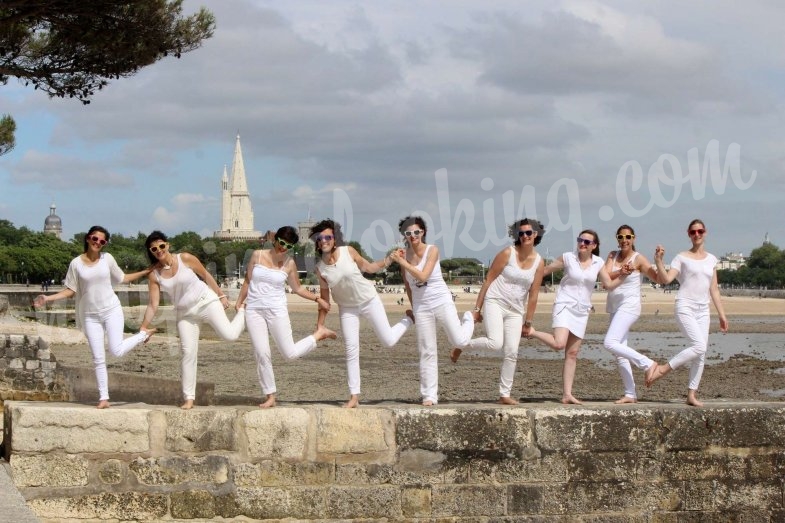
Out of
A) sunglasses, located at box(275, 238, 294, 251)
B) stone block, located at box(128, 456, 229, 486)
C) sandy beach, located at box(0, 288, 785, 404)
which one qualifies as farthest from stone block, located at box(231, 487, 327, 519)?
sandy beach, located at box(0, 288, 785, 404)

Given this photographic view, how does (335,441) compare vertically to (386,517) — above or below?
above

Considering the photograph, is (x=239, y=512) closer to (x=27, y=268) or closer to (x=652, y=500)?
(x=652, y=500)

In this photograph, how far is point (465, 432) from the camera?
277 inches

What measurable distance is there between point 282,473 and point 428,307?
5.49 ft

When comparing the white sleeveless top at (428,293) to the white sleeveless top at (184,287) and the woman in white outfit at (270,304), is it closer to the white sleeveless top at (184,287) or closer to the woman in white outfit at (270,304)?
the woman in white outfit at (270,304)

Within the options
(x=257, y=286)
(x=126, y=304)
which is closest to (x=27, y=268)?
(x=126, y=304)

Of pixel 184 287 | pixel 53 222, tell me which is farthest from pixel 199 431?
pixel 53 222

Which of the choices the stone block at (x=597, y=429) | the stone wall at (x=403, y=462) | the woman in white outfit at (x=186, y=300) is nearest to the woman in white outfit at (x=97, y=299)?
the woman in white outfit at (x=186, y=300)

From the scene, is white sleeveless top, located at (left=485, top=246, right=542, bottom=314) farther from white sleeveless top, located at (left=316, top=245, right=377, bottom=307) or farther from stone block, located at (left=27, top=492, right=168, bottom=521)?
stone block, located at (left=27, top=492, right=168, bottom=521)

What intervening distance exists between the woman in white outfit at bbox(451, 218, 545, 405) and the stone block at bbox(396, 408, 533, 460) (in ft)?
1.30

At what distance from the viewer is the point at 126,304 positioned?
1689 inches

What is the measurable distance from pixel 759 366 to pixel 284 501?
19740mm

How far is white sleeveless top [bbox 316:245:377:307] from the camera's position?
721 cm

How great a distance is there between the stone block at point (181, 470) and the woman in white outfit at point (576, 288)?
2.69 meters
